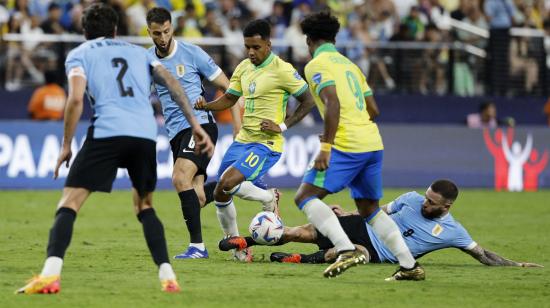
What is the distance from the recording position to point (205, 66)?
11781mm

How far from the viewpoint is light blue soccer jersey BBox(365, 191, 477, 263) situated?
10492mm

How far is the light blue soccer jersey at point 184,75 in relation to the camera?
1166cm

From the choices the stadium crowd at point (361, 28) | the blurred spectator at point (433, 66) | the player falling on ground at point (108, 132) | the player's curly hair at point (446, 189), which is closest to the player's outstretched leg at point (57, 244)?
the player falling on ground at point (108, 132)

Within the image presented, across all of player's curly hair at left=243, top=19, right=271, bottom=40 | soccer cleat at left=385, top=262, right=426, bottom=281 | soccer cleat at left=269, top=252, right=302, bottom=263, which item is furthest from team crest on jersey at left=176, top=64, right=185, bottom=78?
soccer cleat at left=385, top=262, right=426, bottom=281

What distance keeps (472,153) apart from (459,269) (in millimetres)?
12901

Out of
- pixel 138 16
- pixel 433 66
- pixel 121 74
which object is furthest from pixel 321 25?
pixel 433 66

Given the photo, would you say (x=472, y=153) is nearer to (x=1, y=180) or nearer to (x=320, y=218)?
(x=1, y=180)

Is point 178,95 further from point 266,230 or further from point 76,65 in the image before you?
point 266,230

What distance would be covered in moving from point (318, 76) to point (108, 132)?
72.7 inches

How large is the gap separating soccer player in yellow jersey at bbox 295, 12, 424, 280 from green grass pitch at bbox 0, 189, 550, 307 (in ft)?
1.05

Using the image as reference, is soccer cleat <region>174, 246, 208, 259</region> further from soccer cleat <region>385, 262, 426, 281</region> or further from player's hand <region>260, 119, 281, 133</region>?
soccer cleat <region>385, 262, 426, 281</region>

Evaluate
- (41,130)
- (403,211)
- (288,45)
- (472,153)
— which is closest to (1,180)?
(41,130)

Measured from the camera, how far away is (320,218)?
9.38 m

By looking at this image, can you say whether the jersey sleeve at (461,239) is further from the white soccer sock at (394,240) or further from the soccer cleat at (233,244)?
the soccer cleat at (233,244)
